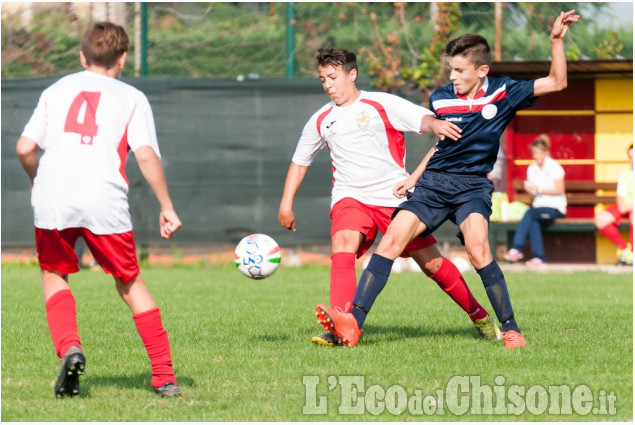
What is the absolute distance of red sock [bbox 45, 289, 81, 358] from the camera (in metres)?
4.88

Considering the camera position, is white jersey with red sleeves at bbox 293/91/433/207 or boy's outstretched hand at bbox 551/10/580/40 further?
white jersey with red sleeves at bbox 293/91/433/207

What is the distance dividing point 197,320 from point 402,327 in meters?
1.62

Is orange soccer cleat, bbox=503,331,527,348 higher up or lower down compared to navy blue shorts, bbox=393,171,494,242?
lower down

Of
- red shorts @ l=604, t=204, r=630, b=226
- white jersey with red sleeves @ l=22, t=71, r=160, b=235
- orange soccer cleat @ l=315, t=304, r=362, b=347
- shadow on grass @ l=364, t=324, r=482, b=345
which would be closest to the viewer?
white jersey with red sleeves @ l=22, t=71, r=160, b=235

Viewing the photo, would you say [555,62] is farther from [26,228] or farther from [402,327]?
[26,228]

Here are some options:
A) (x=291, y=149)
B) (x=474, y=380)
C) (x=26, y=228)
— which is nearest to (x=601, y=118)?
(x=291, y=149)

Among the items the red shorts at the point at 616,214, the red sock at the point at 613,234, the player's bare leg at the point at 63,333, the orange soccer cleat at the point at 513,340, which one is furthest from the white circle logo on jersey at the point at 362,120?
the red shorts at the point at 616,214

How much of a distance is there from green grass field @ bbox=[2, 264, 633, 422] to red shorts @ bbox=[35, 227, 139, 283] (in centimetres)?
63

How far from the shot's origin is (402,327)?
7.57 metres

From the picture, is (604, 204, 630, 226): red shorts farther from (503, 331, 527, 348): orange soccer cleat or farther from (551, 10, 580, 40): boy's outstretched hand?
(551, 10, 580, 40): boy's outstretched hand

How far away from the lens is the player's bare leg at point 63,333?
4.78 meters

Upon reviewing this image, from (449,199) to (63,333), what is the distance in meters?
2.68

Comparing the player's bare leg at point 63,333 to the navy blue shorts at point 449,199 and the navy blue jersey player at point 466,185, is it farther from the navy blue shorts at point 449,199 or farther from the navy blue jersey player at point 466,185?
the navy blue shorts at point 449,199

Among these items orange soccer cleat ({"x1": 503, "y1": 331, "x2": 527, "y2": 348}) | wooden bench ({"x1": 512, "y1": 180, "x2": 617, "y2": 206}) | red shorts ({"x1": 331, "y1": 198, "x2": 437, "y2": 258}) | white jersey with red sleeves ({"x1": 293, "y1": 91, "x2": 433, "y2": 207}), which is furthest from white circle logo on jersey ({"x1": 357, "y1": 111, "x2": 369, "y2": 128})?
wooden bench ({"x1": 512, "y1": 180, "x2": 617, "y2": 206})
